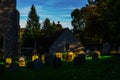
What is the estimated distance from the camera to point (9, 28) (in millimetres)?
50062

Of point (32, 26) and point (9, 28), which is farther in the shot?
point (32, 26)

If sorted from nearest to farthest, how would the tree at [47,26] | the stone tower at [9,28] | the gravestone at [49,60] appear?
1. the gravestone at [49,60]
2. the stone tower at [9,28]
3. the tree at [47,26]

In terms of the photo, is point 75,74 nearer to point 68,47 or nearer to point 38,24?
point 68,47

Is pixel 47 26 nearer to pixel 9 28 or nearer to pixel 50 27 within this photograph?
pixel 50 27

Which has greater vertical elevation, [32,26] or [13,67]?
[32,26]

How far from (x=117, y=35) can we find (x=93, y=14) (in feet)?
97.7

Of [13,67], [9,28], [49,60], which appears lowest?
[13,67]

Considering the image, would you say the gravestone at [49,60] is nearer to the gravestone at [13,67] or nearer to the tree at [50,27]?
the gravestone at [13,67]

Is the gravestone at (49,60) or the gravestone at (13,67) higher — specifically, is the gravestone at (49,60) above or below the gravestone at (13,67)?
above

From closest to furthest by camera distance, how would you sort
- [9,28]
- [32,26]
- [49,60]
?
[49,60], [9,28], [32,26]

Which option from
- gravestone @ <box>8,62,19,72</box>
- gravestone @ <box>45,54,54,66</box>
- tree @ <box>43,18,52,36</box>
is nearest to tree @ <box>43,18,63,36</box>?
tree @ <box>43,18,52,36</box>

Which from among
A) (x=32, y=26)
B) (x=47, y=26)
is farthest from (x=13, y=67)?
(x=32, y=26)

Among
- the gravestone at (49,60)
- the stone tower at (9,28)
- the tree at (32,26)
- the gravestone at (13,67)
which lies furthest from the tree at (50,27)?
the gravestone at (13,67)

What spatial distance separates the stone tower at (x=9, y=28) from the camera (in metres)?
49.4
